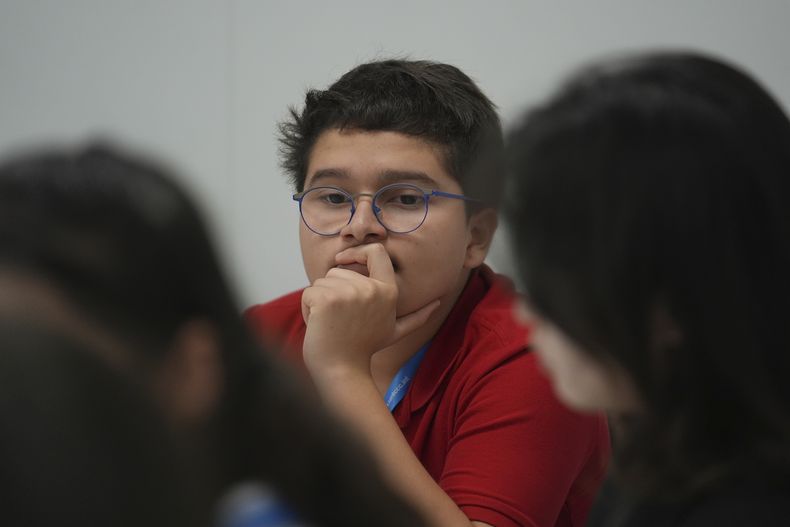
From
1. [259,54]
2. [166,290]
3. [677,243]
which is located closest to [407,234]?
[677,243]

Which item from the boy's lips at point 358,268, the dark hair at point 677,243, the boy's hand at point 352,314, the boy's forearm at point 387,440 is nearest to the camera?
the dark hair at point 677,243

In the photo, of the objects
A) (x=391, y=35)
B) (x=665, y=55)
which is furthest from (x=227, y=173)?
(x=665, y=55)

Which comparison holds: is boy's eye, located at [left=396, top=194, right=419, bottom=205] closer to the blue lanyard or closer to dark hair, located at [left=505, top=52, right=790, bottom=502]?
the blue lanyard

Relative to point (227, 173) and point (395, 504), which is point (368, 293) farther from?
point (227, 173)

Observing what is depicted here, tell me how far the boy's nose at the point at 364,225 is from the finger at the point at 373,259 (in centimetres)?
1

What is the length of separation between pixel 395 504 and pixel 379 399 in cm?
58

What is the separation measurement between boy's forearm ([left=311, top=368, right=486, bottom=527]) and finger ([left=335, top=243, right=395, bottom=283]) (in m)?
0.16

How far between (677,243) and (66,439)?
0.45 metres

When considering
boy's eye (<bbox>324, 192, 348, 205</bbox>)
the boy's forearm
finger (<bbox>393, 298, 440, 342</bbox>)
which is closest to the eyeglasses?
boy's eye (<bbox>324, 192, 348, 205</bbox>)

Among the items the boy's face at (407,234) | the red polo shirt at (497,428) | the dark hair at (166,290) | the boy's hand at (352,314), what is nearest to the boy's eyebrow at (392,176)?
the boy's face at (407,234)

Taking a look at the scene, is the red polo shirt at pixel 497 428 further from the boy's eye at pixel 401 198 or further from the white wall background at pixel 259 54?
the white wall background at pixel 259 54

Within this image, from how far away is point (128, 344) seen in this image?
0.45m

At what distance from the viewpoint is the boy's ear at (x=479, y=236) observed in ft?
4.36

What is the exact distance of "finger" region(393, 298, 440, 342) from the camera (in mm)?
1287
